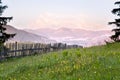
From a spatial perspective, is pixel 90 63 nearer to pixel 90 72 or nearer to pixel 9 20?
pixel 90 72

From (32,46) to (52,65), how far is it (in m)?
27.5

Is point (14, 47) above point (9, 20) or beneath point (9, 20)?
beneath

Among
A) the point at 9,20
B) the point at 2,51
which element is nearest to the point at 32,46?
the point at 9,20

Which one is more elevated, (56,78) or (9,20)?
(9,20)

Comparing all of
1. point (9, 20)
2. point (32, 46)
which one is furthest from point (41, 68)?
point (32, 46)

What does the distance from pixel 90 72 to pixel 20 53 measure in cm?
2800

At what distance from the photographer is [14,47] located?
4462 cm

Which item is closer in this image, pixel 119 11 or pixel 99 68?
pixel 99 68

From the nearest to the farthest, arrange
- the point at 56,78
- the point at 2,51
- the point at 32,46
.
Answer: the point at 56,78 → the point at 2,51 → the point at 32,46

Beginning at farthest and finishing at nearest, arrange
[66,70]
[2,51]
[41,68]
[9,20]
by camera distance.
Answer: [9,20] < [2,51] < [41,68] < [66,70]

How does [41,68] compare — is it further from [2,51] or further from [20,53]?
[20,53]

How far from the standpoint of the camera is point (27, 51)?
147 ft

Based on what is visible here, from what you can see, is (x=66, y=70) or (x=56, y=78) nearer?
(x=56, y=78)

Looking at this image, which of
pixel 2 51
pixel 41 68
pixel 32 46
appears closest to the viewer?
pixel 41 68
